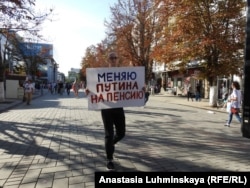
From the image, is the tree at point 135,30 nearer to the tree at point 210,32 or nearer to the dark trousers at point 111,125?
the tree at point 210,32

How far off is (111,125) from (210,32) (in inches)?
686

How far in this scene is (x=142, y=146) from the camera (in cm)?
790

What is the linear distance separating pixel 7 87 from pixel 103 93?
27746mm

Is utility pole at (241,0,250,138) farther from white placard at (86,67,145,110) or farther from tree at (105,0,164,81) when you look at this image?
tree at (105,0,164,81)

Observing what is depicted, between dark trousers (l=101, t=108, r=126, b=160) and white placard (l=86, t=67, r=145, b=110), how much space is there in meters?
0.11

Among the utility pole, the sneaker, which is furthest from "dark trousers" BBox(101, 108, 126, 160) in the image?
the utility pole

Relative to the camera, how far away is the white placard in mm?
6047

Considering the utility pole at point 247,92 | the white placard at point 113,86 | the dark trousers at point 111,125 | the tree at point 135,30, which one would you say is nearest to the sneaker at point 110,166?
the dark trousers at point 111,125

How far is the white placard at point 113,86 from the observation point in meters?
6.05

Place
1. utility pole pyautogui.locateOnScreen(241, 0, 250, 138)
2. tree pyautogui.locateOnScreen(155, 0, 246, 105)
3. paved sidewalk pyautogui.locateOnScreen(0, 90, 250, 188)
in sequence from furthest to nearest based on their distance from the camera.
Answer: tree pyautogui.locateOnScreen(155, 0, 246, 105), paved sidewalk pyautogui.locateOnScreen(0, 90, 250, 188), utility pole pyautogui.locateOnScreen(241, 0, 250, 138)

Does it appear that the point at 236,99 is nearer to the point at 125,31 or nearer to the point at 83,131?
the point at 83,131

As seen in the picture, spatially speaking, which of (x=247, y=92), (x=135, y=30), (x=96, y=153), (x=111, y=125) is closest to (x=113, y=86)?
(x=111, y=125)

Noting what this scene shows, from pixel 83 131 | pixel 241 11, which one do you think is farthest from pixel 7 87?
pixel 83 131

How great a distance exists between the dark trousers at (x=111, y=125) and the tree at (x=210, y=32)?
52.7ft
